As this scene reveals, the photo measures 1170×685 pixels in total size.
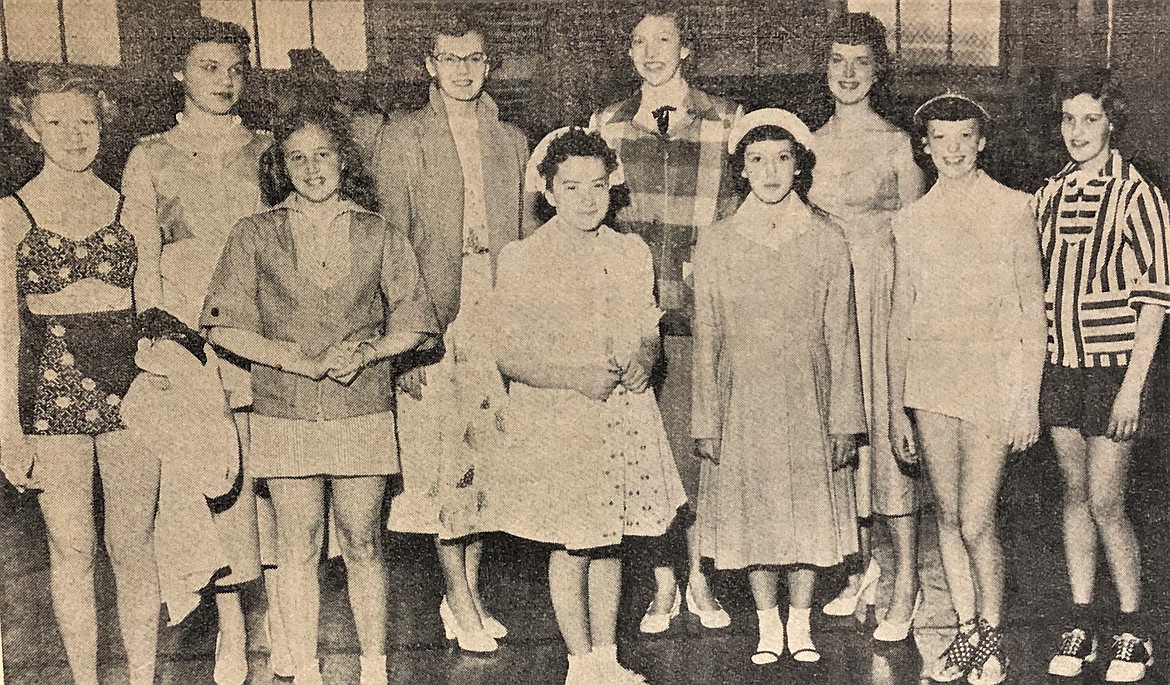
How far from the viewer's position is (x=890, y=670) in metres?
2.62

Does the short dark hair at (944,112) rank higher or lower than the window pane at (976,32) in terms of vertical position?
lower

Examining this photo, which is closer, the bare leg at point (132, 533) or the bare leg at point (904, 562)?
the bare leg at point (132, 533)

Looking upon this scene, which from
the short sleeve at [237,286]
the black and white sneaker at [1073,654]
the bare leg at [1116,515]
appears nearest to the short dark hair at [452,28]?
the short sleeve at [237,286]

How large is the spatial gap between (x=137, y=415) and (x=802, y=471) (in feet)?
5.17

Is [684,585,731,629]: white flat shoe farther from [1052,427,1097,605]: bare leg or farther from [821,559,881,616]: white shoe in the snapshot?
[1052,427,1097,605]: bare leg

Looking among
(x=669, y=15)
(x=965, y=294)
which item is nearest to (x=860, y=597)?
(x=965, y=294)

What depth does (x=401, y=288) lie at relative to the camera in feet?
8.19

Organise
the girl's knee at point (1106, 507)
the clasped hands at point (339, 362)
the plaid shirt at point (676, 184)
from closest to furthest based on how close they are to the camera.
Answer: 1. the clasped hands at point (339, 362)
2. the plaid shirt at point (676, 184)
3. the girl's knee at point (1106, 507)

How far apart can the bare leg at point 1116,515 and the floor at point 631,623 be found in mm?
34

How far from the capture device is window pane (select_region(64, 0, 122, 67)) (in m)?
2.48

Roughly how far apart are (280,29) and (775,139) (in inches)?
47.3

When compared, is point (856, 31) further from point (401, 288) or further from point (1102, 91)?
point (401, 288)

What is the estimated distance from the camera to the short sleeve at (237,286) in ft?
8.07

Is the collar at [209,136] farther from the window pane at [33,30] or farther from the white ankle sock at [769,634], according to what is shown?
the white ankle sock at [769,634]
